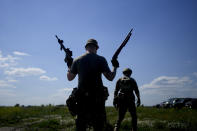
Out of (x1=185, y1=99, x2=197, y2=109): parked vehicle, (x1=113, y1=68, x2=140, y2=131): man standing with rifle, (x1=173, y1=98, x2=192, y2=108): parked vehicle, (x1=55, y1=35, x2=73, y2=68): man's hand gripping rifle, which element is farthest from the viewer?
(x1=173, y1=98, x2=192, y2=108): parked vehicle

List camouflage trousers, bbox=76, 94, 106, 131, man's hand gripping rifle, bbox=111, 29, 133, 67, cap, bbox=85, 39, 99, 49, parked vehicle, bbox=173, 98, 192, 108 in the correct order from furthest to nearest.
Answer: parked vehicle, bbox=173, 98, 192, 108
man's hand gripping rifle, bbox=111, 29, 133, 67
cap, bbox=85, 39, 99, 49
camouflage trousers, bbox=76, 94, 106, 131

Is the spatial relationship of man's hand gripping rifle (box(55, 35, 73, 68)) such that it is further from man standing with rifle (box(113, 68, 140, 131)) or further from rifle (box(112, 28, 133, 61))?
man standing with rifle (box(113, 68, 140, 131))

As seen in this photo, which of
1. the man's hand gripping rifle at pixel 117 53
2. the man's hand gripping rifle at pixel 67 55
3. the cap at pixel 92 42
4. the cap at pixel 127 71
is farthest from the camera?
the cap at pixel 127 71

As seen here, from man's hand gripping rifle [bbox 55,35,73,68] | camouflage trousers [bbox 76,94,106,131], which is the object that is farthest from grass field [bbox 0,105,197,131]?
camouflage trousers [bbox 76,94,106,131]

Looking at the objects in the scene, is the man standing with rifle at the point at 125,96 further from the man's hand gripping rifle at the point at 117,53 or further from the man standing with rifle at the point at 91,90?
the man standing with rifle at the point at 91,90

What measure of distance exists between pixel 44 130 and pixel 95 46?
6.87 m

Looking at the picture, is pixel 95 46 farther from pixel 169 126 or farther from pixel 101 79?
pixel 169 126

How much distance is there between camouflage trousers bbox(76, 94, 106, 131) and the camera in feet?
16.1

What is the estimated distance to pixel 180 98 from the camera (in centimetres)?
3731

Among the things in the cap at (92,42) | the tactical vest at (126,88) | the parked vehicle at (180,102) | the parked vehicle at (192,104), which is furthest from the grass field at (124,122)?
the parked vehicle at (180,102)

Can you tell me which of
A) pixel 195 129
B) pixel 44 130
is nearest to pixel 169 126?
pixel 195 129

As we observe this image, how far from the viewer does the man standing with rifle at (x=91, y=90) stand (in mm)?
4926

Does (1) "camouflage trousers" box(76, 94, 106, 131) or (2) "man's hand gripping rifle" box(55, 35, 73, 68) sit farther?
(2) "man's hand gripping rifle" box(55, 35, 73, 68)

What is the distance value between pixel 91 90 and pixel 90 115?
48cm
